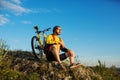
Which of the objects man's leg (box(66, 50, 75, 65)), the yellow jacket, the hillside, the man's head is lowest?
the hillside

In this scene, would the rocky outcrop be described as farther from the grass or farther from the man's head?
the man's head

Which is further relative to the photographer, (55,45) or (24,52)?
(24,52)

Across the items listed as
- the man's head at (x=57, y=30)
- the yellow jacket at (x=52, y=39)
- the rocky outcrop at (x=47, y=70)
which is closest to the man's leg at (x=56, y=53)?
the yellow jacket at (x=52, y=39)

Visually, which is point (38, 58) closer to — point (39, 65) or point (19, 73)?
point (39, 65)

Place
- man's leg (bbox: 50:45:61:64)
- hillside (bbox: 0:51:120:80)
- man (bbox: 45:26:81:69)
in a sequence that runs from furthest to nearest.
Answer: man (bbox: 45:26:81:69) < man's leg (bbox: 50:45:61:64) < hillside (bbox: 0:51:120:80)

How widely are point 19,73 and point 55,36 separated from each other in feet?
7.28

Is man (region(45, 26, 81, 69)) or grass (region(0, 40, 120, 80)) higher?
man (region(45, 26, 81, 69))

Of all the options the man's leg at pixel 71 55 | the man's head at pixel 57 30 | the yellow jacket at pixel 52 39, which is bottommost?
the man's leg at pixel 71 55

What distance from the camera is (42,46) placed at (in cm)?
1658

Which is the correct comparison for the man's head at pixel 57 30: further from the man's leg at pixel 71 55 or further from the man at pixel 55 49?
the man's leg at pixel 71 55

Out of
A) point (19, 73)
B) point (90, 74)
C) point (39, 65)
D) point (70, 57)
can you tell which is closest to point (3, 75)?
point (19, 73)

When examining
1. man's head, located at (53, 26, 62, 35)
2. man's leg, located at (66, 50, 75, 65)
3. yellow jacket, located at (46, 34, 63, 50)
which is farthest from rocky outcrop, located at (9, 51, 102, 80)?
man's head, located at (53, 26, 62, 35)

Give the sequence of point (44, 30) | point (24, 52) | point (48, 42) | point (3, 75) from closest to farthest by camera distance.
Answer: point (3, 75), point (48, 42), point (44, 30), point (24, 52)

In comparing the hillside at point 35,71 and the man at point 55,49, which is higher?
the man at point 55,49
